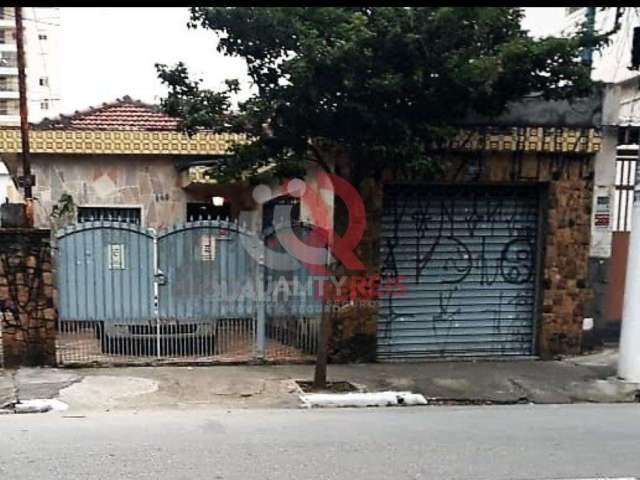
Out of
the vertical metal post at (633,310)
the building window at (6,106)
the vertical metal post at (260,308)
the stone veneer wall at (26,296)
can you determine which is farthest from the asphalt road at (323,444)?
the building window at (6,106)

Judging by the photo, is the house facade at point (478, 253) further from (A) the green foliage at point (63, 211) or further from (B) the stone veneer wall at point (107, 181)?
(A) the green foliage at point (63, 211)

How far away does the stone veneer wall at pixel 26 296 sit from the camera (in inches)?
289

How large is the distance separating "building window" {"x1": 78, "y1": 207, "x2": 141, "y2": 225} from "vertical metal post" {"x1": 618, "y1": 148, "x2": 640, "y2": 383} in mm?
8216

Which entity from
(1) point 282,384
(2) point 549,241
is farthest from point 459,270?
(1) point 282,384

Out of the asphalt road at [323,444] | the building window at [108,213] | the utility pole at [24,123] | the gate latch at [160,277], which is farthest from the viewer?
the building window at [108,213]

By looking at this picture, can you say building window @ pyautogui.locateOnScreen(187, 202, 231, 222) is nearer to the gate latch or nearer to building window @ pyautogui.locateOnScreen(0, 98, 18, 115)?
the gate latch

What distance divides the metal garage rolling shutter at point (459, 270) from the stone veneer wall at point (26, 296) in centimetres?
421

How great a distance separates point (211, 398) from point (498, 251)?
4.45 m

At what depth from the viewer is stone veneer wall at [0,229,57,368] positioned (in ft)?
24.1

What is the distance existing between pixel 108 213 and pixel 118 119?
1868 millimetres

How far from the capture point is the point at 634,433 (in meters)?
5.69

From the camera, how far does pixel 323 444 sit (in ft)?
17.0

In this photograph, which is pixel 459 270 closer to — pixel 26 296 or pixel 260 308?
pixel 260 308

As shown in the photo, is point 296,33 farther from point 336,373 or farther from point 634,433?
point 634,433
